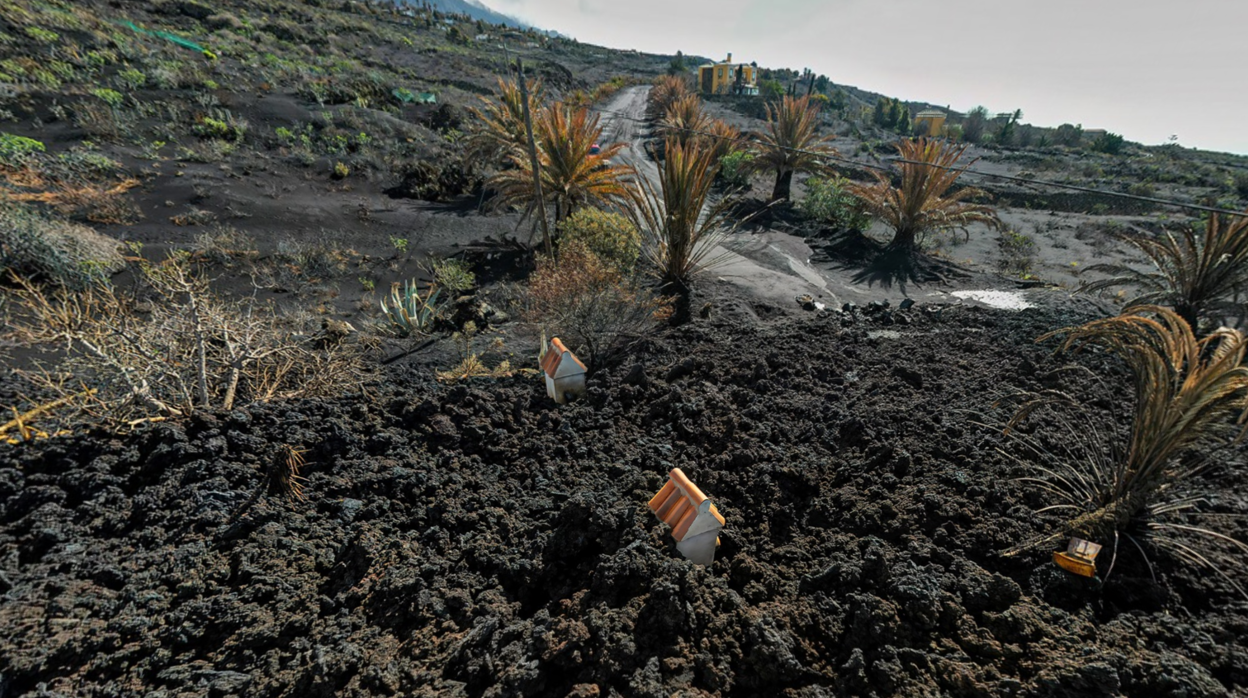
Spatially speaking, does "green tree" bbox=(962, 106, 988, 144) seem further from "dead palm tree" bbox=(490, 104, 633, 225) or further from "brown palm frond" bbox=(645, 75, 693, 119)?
"dead palm tree" bbox=(490, 104, 633, 225)

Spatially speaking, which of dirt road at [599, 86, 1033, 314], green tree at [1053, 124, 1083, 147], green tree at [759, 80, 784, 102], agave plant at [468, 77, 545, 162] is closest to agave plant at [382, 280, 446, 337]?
dirt road at [599, 86, 1033, 314]

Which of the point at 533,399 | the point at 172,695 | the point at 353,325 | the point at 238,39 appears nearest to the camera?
the point at 172,695

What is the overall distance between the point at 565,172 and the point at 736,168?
26.1 ft

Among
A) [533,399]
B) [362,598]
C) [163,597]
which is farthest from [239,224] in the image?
[362,598]

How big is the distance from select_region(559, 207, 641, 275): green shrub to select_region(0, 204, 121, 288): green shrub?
223 inches

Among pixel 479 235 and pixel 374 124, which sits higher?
pixel 374 124

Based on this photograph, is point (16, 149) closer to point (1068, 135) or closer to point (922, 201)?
→ point (922, 201)

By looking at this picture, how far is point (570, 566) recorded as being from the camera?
96.6 inches

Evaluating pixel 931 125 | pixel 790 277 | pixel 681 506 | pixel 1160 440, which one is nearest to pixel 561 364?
pixel 681 506

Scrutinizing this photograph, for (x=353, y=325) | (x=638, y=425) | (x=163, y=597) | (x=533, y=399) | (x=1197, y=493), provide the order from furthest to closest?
(x=353, y=325) < (x=533, y=399) < (x=638, y=425) < (x=1197, y=493) < (x=163, y=597)

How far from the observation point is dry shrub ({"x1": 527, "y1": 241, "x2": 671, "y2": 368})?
15.6ft

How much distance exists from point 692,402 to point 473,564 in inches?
77.5

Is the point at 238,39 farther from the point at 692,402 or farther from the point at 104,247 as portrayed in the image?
the point at 692,402

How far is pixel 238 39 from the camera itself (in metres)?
20.4
